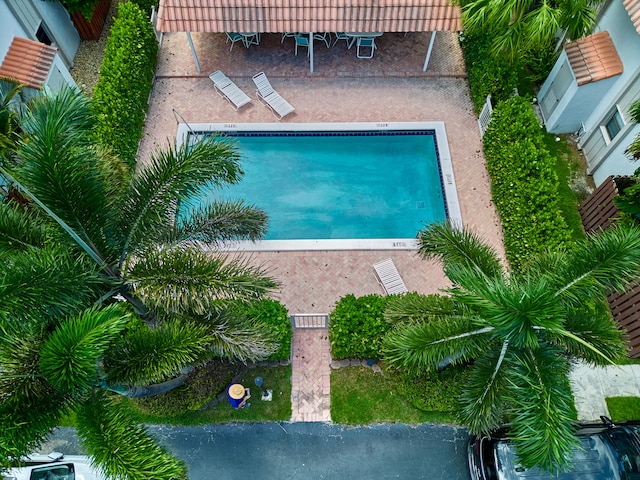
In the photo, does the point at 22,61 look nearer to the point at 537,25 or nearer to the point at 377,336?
the point at 377,336

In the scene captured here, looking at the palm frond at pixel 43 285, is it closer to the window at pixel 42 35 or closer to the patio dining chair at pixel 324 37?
the window at pixel 42 35

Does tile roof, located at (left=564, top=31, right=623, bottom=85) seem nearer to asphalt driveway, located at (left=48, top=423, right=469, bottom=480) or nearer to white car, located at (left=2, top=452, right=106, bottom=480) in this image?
asphalt driveway, located at (left=48, top=423, right=469, bottom=480)

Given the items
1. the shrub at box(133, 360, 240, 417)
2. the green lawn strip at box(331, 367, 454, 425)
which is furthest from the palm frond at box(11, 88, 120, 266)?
the green lawn strip at box(331, 367, 454, 425)

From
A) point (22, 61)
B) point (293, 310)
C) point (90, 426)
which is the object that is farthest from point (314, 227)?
point (22, 61)

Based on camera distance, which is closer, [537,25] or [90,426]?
[90,426]

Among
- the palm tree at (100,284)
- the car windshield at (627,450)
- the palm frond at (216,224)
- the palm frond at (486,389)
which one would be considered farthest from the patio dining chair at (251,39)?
the car windshield at (627,450)
